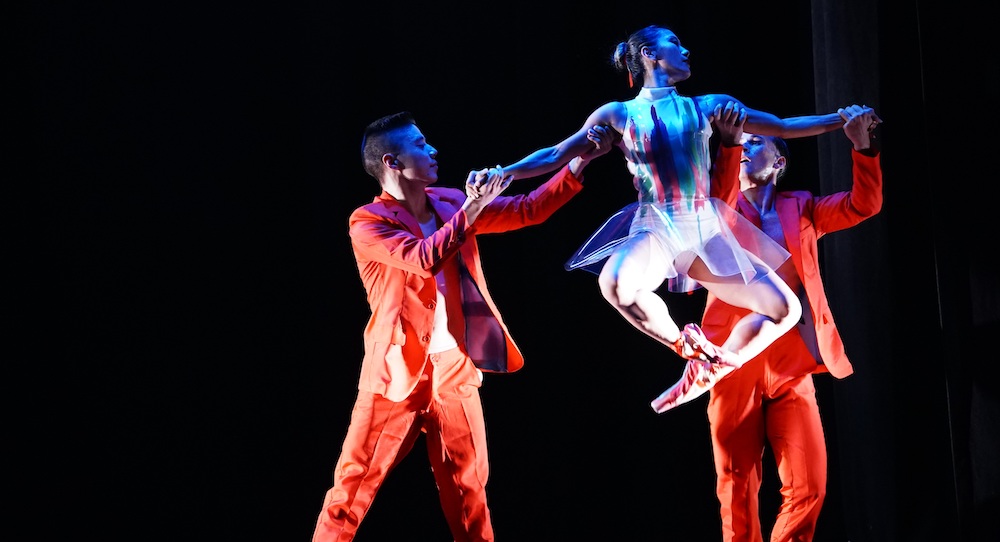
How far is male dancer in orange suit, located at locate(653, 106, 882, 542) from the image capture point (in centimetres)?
331

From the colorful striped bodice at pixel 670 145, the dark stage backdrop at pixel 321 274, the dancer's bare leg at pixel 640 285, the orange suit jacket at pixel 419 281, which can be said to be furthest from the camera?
the dark stage backdrop at pixel 321 274

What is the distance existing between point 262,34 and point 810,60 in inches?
91.6

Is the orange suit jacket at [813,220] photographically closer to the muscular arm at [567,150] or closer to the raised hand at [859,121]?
the raised hand at [859,121]

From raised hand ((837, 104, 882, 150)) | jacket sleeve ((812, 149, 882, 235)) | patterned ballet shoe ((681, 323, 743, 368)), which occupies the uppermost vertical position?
raised hand ((837, 104, 882, 150))

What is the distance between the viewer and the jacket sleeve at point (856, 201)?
3275mm

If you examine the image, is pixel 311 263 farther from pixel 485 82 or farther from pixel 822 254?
pixel 822 254

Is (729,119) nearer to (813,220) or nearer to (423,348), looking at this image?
(813,220)

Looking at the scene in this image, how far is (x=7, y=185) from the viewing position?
4.01m

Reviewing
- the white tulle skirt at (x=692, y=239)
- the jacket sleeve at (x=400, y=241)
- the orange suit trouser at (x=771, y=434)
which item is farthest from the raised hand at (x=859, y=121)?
the jacket sleeve at (x=400, y=241)

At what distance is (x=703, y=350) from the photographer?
9.95ft

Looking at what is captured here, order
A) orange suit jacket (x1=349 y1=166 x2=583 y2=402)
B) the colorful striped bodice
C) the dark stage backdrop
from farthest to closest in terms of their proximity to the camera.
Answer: the dark stage backdrop, orange suit jacket (x1=349 y1=166 x2=583 y2=402), the colorful striped bodice

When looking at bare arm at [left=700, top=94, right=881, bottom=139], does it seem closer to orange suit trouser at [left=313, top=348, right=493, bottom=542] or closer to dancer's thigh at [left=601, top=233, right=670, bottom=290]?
dancer's thigh at [left=601, top=233, right=670, bottom=290]

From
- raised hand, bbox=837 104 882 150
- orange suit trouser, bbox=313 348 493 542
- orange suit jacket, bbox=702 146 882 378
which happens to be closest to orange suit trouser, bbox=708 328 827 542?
orange suit jacket, bbox=702 146 882 378

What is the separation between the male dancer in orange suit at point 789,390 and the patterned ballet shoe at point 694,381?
22 centimetres
